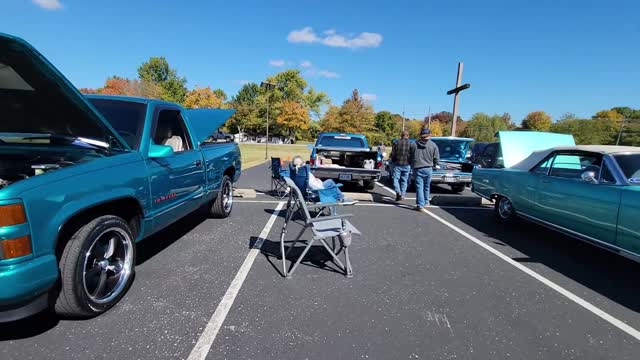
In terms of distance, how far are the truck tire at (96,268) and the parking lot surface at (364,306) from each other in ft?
0.46

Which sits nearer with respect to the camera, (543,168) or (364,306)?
(364,306)

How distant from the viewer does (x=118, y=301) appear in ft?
9.72

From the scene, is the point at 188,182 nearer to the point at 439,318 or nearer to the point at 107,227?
the point at 107,227

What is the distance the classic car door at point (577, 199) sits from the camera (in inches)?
155

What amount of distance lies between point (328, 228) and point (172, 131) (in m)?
2.70

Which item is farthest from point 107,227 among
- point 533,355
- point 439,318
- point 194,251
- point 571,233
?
point 571,233

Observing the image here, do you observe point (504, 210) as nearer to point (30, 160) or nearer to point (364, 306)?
point (364, 306)

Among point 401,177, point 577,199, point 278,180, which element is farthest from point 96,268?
point 401,177

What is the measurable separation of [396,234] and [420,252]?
0.85m

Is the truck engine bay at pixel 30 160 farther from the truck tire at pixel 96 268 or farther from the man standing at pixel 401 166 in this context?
the man standing at pixel 401 166

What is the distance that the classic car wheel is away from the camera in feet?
19.5

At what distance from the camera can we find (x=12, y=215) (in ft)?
6.44

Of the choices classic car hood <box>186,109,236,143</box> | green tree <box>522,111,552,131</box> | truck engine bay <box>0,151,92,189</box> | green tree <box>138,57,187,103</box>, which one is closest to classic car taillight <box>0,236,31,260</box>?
truck engine bay <box>0,151,92,189</box>

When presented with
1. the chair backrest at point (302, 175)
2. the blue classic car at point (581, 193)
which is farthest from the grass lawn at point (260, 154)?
the blue classic car at point (581, 193)
